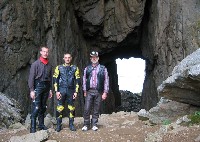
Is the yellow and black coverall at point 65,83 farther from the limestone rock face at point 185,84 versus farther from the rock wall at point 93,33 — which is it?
the rock wall at point 93,33

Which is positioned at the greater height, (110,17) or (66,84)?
(110,17)

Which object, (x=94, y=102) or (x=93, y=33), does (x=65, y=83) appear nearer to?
(x=94, y=102)

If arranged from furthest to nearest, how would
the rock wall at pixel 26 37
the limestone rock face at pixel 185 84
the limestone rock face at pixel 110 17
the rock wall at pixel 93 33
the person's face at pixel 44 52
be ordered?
the limestone rock face at pixel 110 17, the rock wall at pixel 93 33, the rock wall at pixel 26 37, the person's face at pixel 44 52, the limestone rock face at pixel 185 84

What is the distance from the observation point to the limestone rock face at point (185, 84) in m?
6.79

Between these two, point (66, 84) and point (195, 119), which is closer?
point (195, 119)

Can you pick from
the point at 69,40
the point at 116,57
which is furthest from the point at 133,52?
the point at 69,40

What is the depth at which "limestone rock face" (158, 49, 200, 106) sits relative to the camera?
22.3ft

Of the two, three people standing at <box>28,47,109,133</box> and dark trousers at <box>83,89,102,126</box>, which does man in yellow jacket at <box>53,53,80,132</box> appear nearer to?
three people standing at <box>28,47,109,133</box>

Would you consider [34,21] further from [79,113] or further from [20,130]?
[20,130]

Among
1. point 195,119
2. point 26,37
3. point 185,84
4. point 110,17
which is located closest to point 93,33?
point 110,17

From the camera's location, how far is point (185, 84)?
7.27 metres

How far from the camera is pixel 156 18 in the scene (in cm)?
1944

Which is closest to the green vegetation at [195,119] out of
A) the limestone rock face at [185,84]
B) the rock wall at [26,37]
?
the limestone rock face at [185,84]

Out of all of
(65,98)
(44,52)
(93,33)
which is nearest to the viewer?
(44,52)
